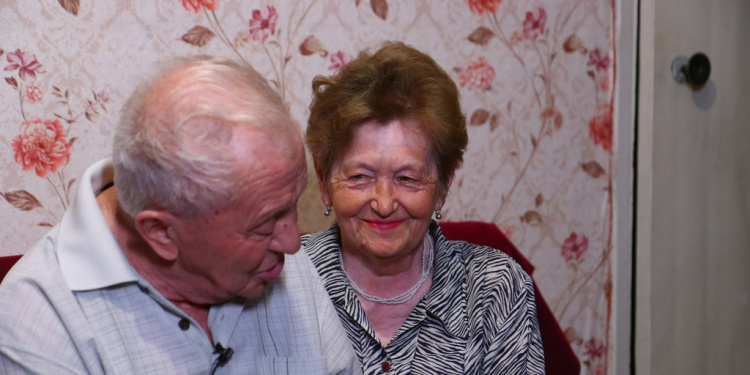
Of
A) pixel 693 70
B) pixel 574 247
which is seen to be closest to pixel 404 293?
pixel 574 247

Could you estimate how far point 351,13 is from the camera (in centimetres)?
200

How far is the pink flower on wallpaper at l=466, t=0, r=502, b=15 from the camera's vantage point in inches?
85.7

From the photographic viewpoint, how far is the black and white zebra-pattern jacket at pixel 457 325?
1.50 m

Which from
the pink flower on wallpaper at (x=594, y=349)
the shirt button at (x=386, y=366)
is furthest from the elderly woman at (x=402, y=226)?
the pink flower on wallpaper at (x=594, y=349)

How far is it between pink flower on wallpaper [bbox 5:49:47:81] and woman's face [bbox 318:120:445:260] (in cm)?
71

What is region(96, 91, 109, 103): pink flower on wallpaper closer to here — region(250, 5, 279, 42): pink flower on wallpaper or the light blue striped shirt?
region(250, 5, 279, 42): pink flower on wallpaper

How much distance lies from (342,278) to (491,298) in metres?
0.31

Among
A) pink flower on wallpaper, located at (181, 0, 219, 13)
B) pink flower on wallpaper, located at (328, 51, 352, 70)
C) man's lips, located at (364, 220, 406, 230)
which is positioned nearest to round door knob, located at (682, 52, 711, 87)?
pink flower on wallpaper, located at (328, 51, 352, 70)

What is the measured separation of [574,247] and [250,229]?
1.66 m

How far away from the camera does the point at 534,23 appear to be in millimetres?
2281

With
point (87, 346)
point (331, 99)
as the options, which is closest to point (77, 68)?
point (331, 99)

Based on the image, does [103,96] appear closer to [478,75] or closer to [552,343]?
[478,75]

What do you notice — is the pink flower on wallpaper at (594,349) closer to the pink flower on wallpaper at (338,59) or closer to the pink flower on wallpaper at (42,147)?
Answer: the pink flower on wallpaper at (338,59)

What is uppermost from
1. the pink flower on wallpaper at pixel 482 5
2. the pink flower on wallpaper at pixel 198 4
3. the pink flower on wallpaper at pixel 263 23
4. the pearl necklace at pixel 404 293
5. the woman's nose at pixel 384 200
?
the pink flower on wallpaper at pixel 198 4
